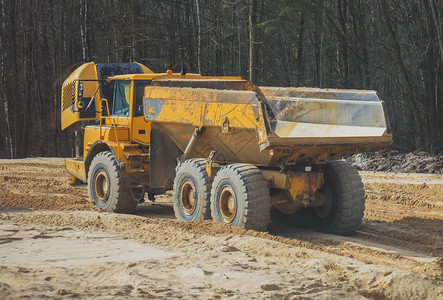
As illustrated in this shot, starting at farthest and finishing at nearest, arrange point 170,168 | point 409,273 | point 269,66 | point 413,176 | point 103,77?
point 269,66, point 413,176, point 103,77, point 170,168, point 409,273

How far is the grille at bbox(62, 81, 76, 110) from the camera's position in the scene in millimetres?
11834

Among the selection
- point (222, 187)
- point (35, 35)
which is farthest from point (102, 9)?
point (222, 187)

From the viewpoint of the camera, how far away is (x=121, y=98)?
11.0 metres

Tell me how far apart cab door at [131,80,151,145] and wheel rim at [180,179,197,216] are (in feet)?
4.80

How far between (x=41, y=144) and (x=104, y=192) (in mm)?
20242

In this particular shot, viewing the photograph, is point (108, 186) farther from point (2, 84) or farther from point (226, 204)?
point (2, 84)

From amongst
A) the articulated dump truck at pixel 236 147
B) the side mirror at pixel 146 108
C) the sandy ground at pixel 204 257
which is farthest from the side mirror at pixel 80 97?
the sandy ground at pixel 204 257

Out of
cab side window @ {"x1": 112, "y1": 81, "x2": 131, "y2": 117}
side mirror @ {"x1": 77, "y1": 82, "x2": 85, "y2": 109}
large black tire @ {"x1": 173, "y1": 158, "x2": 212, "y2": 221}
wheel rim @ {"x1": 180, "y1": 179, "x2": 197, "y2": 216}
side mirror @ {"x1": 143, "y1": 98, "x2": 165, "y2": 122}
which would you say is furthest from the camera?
side mirror @ {"x1": 77, "y1": 82, "x2": 85, "y2": 109}

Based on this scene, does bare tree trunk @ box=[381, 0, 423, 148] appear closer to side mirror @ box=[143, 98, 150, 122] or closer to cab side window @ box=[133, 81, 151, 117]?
cab side window @ box=[133, 81, 151, 117]

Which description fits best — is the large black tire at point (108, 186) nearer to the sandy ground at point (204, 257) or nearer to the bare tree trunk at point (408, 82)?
the sandy ground at point (204, 257)

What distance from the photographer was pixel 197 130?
9.22 meters

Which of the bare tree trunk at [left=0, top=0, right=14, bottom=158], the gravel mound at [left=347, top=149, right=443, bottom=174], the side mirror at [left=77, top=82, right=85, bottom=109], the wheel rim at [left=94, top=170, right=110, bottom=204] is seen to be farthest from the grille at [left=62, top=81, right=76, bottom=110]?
the bare tree trunk at [left=0, top=0, right=14, bottom=158]

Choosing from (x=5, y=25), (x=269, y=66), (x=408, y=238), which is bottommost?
(x=408, y=238)

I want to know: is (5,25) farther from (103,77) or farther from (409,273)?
(409,273)
